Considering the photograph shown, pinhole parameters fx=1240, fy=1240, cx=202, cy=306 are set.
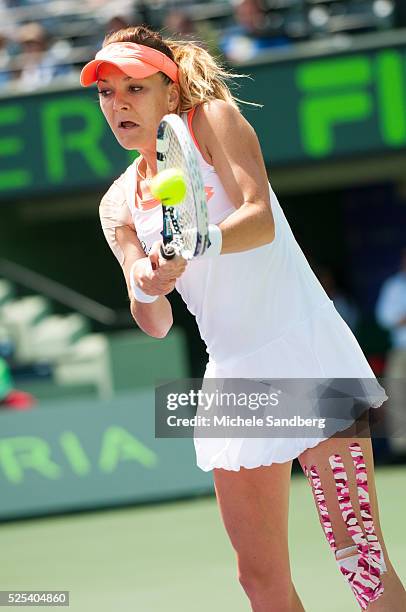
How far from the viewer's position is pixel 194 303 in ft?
11.3

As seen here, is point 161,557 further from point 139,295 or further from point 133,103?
point 133,103

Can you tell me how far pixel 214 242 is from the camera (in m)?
3.02

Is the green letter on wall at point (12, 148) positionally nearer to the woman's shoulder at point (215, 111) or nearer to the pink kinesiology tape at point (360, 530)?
the woman's shoulder at point (215, 111)

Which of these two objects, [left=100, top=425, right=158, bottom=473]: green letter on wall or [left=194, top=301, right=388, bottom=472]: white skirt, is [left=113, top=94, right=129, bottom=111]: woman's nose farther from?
[left=100, top=425, right=158, bottom=473]: green letter on wall

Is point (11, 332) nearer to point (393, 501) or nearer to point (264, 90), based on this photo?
point (264, 90)

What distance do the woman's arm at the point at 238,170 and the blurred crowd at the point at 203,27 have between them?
21.9 feet

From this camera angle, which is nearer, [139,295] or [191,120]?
[191,120]

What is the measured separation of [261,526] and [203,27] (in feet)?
25.8

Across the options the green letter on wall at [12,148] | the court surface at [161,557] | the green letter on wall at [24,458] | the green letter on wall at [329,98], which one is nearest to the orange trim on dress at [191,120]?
the court surface at [161,557]

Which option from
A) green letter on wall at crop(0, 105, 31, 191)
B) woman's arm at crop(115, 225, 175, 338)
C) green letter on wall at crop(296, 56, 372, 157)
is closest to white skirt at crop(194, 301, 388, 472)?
woman's arm at crop(115, 225, 175, 338)

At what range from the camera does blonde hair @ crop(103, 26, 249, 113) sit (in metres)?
3.32

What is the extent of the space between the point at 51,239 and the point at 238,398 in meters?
9.78

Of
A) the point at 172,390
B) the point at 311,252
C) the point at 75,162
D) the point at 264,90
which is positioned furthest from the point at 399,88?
the point at 172,390

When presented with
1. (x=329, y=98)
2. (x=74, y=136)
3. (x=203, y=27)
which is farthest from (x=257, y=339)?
(x=203, y=27)
